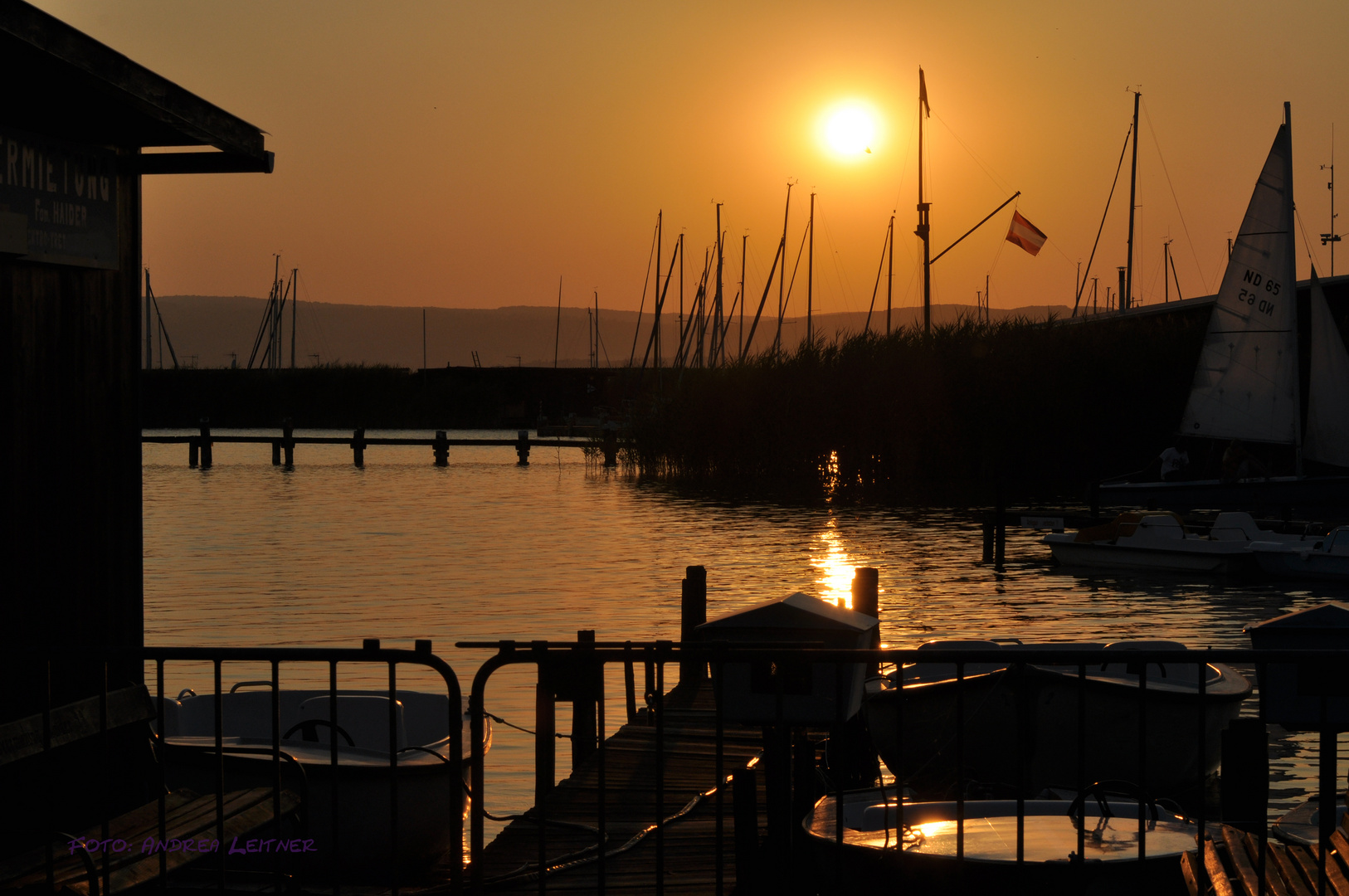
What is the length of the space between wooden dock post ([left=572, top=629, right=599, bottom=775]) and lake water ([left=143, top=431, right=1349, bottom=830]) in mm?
475

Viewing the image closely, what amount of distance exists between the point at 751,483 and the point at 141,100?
38.9m

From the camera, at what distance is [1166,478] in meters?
36.7

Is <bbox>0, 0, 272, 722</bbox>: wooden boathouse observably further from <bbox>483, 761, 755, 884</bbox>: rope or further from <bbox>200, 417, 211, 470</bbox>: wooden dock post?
<bbox>200, 417, 211, 470</bbox>: wooden dock post

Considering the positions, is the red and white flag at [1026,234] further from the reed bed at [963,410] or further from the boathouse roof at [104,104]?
the boathouse roof at [104,104]

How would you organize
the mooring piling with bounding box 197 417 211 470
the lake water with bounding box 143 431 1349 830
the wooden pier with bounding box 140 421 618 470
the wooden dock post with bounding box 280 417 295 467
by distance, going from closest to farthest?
the lake water with bounding box 143 431 1349 830 < the wooden pier with bounding box 140 421 618 470 < the mooring piling with bounding box 197 417 211 470 < the wooden dock post with bounding box 280 417 295 467

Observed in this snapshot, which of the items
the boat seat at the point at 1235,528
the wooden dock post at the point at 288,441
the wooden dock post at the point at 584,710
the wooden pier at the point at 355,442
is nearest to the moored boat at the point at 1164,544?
the boat seat at the point at 1235,528

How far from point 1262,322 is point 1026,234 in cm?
1510

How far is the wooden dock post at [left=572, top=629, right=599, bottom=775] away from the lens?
11236 mm

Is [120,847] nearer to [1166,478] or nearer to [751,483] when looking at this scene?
[1166,478]

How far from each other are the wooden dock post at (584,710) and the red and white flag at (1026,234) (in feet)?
127

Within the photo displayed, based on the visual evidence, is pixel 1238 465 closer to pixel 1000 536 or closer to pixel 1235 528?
pixel 1235 528

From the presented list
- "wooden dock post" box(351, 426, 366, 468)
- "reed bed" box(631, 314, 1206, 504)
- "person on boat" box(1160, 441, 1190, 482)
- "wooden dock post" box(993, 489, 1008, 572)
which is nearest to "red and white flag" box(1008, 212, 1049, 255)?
"reed bed" box(631, 314, 1206, 504)

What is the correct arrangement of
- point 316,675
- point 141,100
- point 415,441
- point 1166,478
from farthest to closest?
point 415,441 < point 1166,478 < point 316,675 < point 141,100

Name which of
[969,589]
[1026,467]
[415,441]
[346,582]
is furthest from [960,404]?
[415,441]
